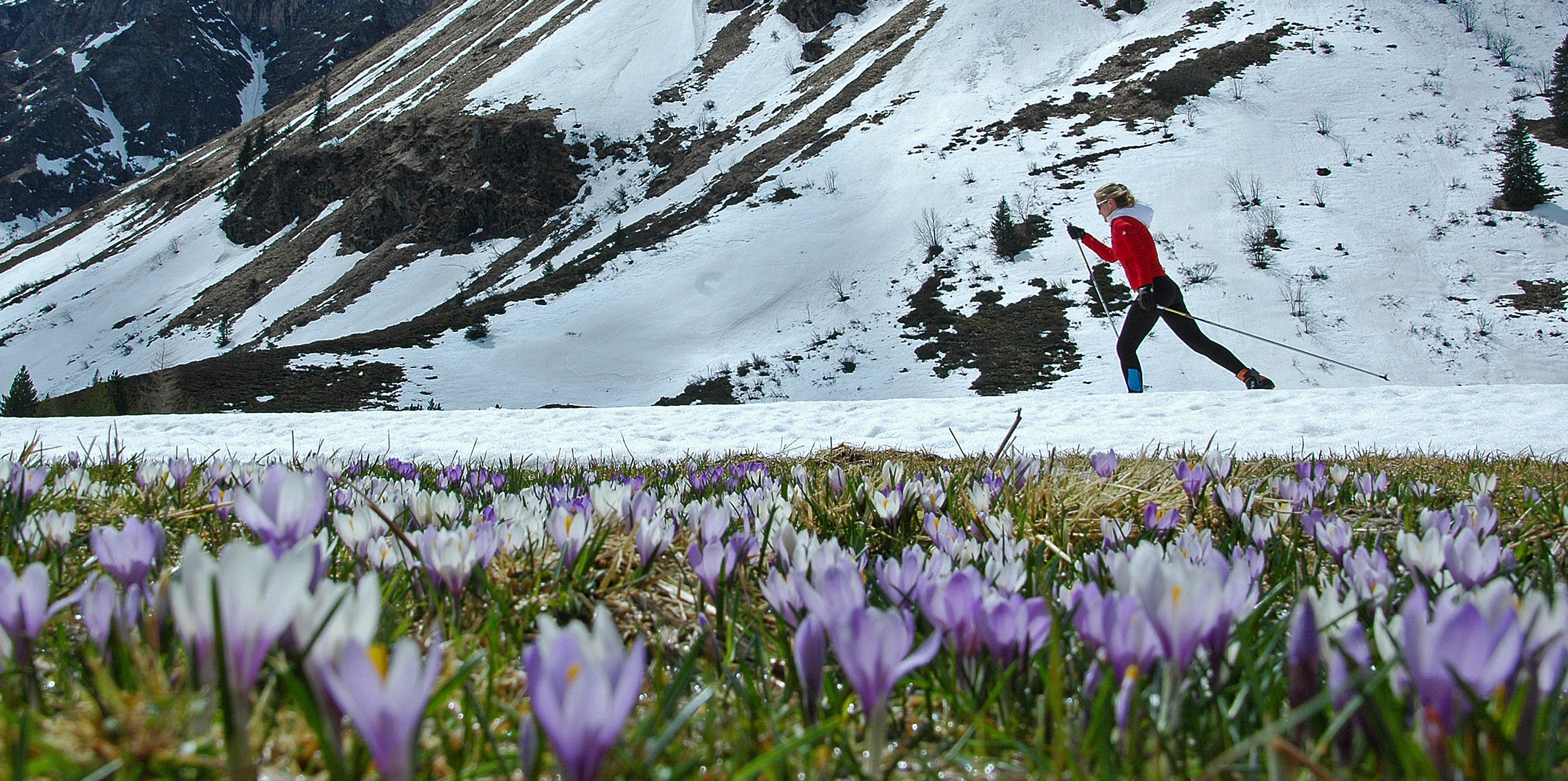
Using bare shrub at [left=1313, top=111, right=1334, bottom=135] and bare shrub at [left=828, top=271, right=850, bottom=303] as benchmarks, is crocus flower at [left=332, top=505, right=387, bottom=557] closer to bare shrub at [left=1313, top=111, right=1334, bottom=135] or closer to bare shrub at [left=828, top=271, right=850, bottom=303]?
bare shrub at [left=828, top=271, right=850, bottom=303]

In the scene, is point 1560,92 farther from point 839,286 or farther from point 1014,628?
point 1014,628

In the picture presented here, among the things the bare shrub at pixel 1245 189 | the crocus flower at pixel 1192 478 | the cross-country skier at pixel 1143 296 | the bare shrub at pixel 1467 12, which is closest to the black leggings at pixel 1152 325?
the cross-country skier at pixel 1143 296

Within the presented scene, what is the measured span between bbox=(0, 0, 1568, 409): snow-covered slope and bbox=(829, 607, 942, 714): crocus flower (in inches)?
699

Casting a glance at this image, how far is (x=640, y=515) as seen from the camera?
4.85 ft

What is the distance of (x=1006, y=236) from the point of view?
2483 centimetres

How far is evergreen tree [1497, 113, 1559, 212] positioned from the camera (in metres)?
20.9

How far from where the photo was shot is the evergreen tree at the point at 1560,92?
23828mm

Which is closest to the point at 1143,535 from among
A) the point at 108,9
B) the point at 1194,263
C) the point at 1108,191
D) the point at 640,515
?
the point at 640,515

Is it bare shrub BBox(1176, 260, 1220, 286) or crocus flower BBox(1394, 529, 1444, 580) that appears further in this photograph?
bare shrub BBox(1176, 260, 1220, 286)

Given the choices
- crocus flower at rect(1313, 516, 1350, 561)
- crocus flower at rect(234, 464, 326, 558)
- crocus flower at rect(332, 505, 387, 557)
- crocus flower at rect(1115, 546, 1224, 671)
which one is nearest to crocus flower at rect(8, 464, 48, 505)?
crocus flower at rect(332, 505, 387, 557)

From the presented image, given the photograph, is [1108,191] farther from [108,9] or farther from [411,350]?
[108,9]

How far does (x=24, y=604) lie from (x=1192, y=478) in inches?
87.5

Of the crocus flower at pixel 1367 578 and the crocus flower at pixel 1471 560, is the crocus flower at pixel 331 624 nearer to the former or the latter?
the crocus flower at pixel 1367 578

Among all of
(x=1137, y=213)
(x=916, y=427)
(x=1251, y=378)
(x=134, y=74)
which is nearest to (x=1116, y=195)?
(x=1137, y=213)
